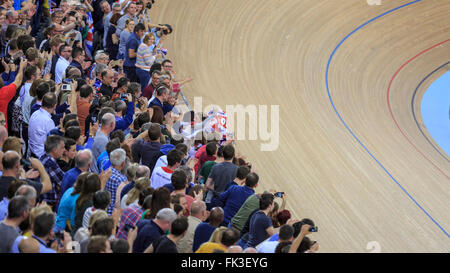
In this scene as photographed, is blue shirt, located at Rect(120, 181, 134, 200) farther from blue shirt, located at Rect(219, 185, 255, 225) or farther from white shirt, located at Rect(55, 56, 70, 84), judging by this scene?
white shirt, located at Rect(55, 56, 70, 84)

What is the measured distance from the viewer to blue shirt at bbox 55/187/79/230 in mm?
4484

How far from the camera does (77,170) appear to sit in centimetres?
480

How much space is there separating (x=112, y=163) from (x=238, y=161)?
1.84 m

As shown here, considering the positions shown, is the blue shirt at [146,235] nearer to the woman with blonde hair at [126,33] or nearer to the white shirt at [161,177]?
the white shirt at [161,177]

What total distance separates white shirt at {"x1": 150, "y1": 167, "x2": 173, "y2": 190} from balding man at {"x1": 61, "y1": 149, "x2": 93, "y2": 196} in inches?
32.6

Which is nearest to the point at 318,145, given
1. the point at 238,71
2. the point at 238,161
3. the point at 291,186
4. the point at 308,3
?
the point at 291,186

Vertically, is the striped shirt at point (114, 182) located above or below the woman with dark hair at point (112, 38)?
below

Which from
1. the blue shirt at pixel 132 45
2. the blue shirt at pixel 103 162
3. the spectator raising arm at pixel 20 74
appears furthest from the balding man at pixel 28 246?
the blue shirt at pixel 132 45

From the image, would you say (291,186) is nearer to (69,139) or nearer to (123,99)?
(123,99)

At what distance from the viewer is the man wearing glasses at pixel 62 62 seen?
286 inches

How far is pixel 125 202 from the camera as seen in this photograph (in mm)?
4711

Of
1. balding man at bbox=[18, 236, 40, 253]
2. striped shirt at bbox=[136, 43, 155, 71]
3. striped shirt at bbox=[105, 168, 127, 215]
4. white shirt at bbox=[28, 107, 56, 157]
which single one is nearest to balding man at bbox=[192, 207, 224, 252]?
striped shirt at bbox=[105, 168, 127, 215]

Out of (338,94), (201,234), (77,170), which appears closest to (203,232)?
(201,234)

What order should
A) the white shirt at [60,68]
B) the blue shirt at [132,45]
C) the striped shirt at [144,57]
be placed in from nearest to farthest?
the white shirt at [60,68]
the striped shirt at [144,57]
the blue shirt at [132,45]
